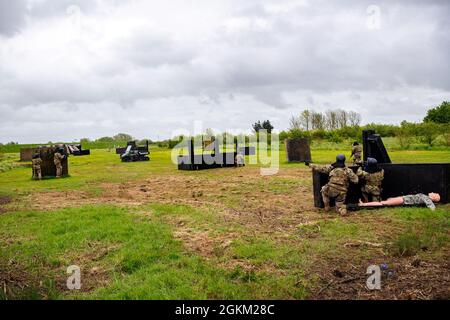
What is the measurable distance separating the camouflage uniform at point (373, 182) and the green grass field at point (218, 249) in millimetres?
904

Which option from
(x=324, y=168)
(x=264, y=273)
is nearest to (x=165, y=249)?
(x=264, y=273)

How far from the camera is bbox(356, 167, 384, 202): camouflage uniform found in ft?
35.1

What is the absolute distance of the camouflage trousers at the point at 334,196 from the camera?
10430 millimetres

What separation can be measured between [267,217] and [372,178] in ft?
9.52

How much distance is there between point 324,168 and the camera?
1081cm

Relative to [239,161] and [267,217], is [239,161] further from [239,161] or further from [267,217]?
[267,217]

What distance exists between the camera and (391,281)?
18.9ft

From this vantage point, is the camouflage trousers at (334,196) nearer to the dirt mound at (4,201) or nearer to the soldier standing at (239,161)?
the dirt mound at (4,201)

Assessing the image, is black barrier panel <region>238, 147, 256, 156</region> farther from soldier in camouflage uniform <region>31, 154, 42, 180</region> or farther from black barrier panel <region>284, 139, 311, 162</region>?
soldier in camouflage uniform <region>31, 154, 42, 180</region>

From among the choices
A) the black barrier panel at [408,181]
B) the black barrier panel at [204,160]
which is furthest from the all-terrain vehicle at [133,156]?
the black barrier panel at [408,181]

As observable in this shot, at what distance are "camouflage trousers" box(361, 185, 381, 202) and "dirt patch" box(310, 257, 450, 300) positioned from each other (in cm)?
435

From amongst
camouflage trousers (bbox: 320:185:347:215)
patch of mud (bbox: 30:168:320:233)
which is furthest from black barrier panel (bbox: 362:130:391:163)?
patch of mud (bbox: 30:168:320:233)
